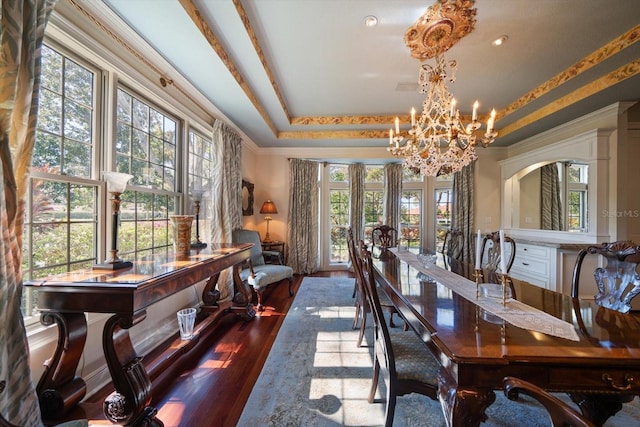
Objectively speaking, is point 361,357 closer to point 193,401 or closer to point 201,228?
point 193,401

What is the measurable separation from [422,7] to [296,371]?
9.33 ft

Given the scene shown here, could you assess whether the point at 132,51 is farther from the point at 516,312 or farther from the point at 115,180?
the point at 516,312

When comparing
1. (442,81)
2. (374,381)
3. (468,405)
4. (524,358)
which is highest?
(442,81)

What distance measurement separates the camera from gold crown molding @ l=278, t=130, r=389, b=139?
4.27 meters

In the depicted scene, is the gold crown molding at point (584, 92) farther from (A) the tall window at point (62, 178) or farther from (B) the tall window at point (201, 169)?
(A) the tall window at point (62, 178)

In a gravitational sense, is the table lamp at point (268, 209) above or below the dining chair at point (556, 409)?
above

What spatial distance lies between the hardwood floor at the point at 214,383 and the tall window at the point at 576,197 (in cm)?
418

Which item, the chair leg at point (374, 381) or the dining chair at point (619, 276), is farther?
the chair leg at point (374, 381)

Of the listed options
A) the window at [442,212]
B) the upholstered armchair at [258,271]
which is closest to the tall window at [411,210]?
the window at [442,212]

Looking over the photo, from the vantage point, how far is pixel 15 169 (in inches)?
46.1

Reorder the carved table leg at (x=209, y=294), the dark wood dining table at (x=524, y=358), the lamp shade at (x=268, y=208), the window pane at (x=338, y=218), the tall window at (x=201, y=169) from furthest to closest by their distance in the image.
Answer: the window pane at (x=338, y=218)
the lamp shade at (x=268, y=208)
the tall window at (x=201, y=169)
the carved table leg at (x=209, y=294)
the dark wood dining table at (x=524, y=358)

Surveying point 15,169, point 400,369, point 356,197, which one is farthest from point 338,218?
point 15,169

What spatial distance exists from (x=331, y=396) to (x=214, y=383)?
85 cm

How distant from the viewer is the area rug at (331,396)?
1.50 m
